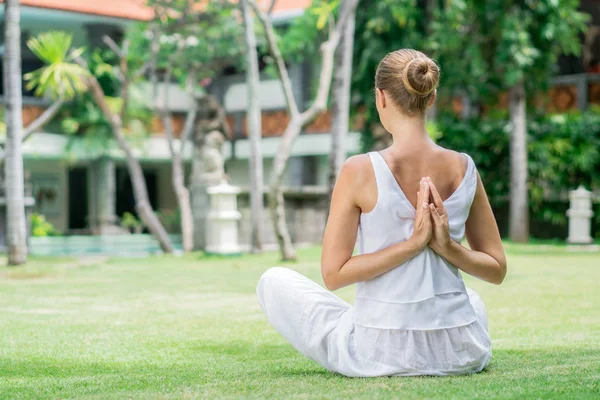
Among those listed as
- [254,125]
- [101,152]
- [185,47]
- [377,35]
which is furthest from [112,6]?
[254,125]

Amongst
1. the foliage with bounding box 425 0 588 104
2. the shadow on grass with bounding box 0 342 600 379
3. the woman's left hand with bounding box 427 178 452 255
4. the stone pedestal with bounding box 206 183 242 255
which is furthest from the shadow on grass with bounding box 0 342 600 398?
the foliage with bounding box 425 0 588 104

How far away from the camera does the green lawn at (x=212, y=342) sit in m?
3.55

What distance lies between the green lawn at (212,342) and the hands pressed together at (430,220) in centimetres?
52

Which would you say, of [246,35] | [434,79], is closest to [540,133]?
[246,35]

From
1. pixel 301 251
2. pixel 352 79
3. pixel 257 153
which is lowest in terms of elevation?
pixel 301 251

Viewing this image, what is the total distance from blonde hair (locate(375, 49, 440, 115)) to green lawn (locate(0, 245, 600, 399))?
104 centimetres

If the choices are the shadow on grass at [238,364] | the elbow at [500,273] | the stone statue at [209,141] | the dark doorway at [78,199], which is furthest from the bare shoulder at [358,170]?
the dark doorway at [78,199]

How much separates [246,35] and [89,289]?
6161mm

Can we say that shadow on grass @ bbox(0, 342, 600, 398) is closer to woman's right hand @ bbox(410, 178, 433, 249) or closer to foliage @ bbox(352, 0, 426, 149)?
woman's right hand @ bbox(410, 178, 433, 249)

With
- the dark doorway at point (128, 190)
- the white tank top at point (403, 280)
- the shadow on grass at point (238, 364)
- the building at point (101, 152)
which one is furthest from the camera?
the dark doorway at point (128, 190)

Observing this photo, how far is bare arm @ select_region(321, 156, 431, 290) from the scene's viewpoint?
3.61m

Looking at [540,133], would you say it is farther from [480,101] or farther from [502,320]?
[502,320]

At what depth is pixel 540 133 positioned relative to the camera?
1970cm

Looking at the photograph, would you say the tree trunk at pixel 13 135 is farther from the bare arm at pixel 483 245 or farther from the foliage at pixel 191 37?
the bare arm at pixel 483 245
